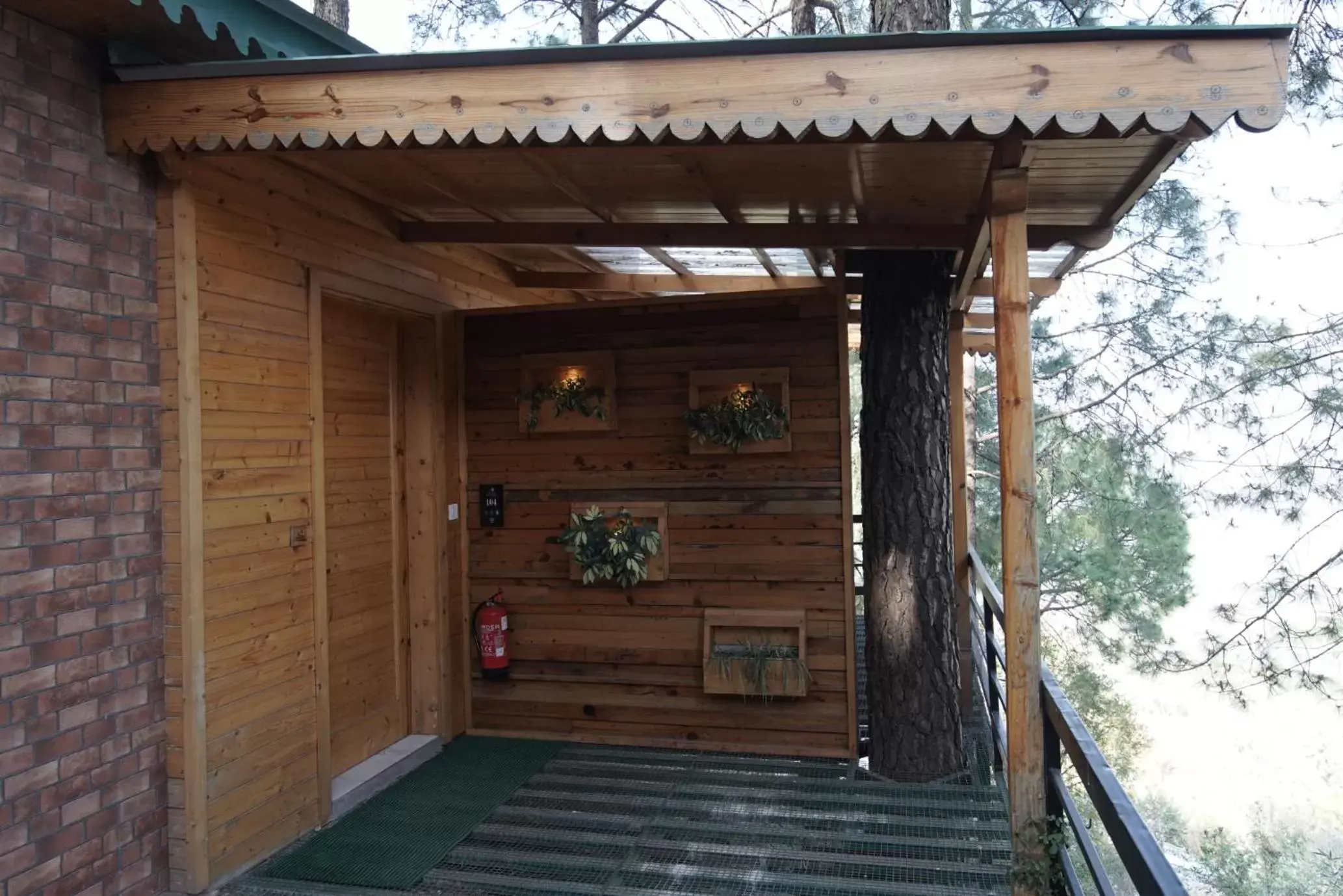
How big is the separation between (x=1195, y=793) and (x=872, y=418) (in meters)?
10.9

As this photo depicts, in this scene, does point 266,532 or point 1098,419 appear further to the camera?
point 1098,419

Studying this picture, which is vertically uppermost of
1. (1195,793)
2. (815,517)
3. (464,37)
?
(464,37)

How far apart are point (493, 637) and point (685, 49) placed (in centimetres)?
345

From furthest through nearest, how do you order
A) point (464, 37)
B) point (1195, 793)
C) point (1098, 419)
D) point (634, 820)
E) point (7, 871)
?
point (1195, 793) → point (1098, 419) → point (464, 37) → point (634, 820) → point (7, 871)

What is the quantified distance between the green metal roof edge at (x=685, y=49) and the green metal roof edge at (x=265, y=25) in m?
0.10

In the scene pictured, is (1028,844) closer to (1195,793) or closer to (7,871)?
(7,871)

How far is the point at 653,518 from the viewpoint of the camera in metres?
5.03

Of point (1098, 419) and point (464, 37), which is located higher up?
point (464, 37)

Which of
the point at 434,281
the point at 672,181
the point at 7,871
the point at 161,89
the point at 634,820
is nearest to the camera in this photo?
the point at 7,871

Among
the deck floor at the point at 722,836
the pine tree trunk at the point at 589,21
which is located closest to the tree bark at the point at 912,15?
the deck floor at the point at 722,836

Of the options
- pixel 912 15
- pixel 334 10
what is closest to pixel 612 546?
pixel 912 15

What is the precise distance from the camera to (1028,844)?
9.11ft

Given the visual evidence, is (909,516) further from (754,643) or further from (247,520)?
(247,520)

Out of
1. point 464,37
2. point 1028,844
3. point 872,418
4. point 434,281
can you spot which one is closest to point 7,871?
point 1028,844
